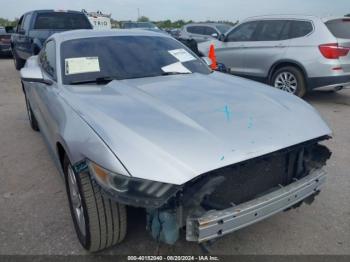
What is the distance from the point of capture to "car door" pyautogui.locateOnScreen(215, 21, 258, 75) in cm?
793

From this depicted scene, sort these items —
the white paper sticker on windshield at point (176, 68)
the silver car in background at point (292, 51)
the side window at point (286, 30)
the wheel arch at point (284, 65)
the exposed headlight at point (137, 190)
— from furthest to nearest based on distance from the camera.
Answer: the side window at point (286, 30) < the wheel arch at point (284, 65) < the silver car in background at point (292, 51) < the white paper sticker on windshield at point (176, 68) < the exposed headlight at point (137, 190)

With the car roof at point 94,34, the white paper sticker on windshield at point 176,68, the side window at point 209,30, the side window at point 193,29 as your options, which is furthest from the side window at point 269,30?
the side window at point 193,29

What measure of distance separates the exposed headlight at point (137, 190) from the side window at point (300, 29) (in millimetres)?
6129

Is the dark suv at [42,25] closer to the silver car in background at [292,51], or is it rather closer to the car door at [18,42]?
the car door at [18,42]

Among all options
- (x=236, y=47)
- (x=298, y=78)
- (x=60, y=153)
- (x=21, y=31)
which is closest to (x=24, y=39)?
(x=21, y=31)

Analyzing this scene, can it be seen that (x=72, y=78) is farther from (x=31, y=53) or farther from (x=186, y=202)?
(x=31, y=53)

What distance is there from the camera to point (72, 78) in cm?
321

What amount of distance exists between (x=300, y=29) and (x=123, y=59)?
490cm

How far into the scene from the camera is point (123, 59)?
3.50 m

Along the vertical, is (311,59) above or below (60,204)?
above

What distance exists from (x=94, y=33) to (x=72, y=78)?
85 centimetres

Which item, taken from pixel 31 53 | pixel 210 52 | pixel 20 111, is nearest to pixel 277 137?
pixel 20 111

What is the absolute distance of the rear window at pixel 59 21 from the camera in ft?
31.9

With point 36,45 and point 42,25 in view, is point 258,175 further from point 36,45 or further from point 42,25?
point 42,25
